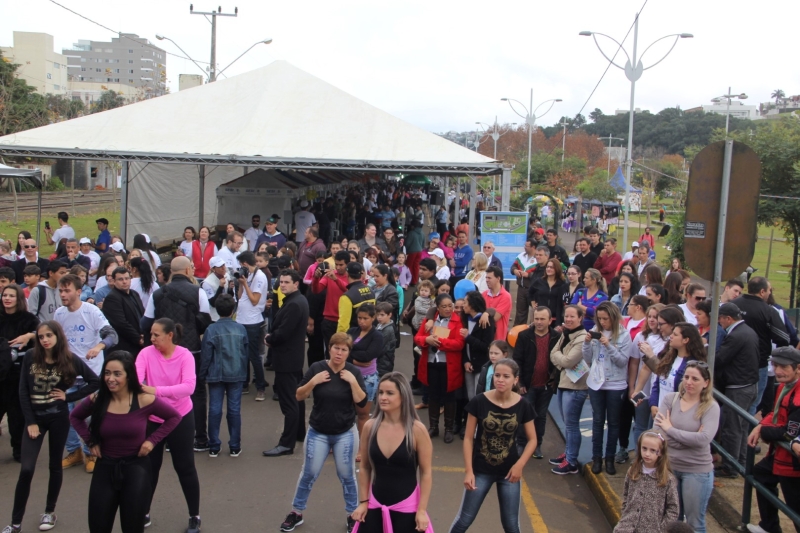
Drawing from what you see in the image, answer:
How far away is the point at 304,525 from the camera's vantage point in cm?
589

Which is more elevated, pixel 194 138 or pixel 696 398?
pixel 194 138

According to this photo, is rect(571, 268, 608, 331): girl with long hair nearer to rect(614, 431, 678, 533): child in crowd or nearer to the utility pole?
rect(614, 431, 678, 533): child in crowd

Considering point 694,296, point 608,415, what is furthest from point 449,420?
point 694,296

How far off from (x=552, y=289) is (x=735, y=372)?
11.4 ft

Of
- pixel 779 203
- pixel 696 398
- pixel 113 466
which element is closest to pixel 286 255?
pixel 113 466

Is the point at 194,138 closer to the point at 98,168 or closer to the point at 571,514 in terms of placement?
the point at 571,514

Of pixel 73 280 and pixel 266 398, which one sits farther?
pixel 266 398

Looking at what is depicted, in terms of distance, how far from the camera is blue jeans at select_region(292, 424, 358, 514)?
564 cm

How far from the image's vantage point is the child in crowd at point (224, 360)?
6.84 metres

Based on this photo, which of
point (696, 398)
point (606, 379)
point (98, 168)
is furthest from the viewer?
point (98, 168)

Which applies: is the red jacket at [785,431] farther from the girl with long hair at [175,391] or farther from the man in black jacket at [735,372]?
the girl with long hair at [175,391]

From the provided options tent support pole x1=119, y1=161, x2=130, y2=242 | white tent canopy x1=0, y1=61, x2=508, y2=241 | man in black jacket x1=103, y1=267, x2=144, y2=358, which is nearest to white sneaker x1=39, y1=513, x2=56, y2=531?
man in black jacket x1=103, y1=267, x2=144, y2=358

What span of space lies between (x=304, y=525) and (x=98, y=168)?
70824 millimetres

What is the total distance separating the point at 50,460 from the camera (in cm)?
568
